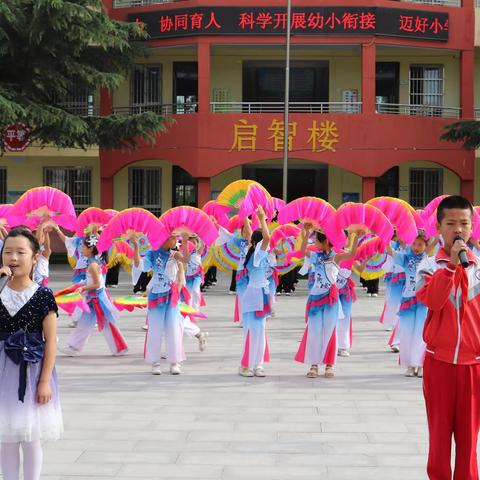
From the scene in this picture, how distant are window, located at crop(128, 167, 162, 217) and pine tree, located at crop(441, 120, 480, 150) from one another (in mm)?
9421

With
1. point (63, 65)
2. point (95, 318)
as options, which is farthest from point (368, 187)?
point (95, 318)

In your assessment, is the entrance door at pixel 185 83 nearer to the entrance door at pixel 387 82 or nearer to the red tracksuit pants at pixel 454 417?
the entrance door at pixel 387 82

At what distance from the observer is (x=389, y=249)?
10.2 m

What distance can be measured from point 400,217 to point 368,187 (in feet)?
51.1

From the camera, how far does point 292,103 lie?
25.0m

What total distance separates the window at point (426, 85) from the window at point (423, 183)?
196 cm

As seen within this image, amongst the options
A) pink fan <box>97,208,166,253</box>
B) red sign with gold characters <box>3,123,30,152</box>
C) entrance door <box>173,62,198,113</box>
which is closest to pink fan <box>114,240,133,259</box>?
pink fan <box>97,208,166,253</box>

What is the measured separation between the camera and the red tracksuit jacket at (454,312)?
4.02 metres

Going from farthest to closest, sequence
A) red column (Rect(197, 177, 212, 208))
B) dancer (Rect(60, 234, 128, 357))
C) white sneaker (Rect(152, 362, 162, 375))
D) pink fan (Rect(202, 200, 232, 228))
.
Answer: red column (Rect(197, 177, 212, 208))
pink fan (Rect(202, 200, 232, 228))
dancer (Rect(60, 234, 128, 357))
white sneaker (Rect(152, 362, 162, 375))

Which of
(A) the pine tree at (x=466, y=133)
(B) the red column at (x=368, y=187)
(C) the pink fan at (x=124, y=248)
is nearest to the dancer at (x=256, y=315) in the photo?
(C) the pink fan at (x=124, y=248)

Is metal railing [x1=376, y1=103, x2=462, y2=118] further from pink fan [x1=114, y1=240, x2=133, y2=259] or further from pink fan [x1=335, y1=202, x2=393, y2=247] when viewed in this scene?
pink fan [x1=335, y1=202, x2=393, y2=247]

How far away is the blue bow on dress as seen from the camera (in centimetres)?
427

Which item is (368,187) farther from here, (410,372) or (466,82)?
(410,372)

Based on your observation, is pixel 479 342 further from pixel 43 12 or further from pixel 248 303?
pixel 43 12
